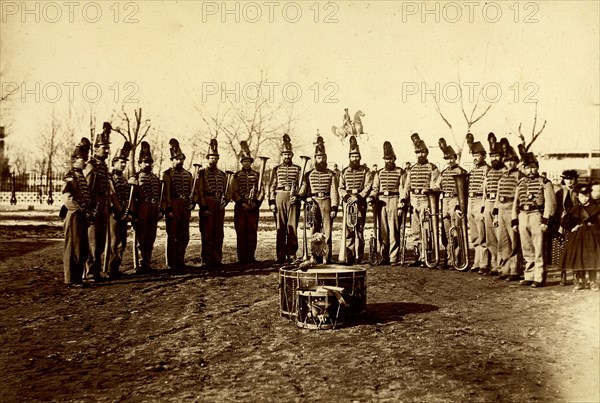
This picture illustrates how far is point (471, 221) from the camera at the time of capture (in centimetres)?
1194

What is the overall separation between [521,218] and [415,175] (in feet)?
8.41

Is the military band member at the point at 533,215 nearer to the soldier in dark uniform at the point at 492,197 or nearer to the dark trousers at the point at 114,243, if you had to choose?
the soldier in dark uniform at the point at 492,197

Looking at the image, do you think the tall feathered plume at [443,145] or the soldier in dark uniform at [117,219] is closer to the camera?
the soldier in dark uniform at [117,219]

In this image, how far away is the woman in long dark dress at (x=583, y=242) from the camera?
9781 millimetres

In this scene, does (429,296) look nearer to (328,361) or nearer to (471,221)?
(471,221)

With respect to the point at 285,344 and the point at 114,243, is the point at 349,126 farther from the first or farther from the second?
the point at 285,344

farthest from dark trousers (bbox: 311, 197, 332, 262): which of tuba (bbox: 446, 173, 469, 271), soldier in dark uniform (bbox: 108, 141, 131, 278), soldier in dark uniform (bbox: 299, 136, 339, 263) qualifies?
soldier in dark uniform (bbox: 108, 141, 131, 278)

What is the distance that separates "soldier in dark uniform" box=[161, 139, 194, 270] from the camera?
12.5m

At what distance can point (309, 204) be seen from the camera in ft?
42.8

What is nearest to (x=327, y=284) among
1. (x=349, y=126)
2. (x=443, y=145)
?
(x=443, y=145)

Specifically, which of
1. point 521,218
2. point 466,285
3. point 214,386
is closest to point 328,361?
point 214,386

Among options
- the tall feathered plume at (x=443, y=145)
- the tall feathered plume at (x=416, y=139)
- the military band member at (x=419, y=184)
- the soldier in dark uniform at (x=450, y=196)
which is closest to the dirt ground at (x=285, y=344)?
the soldier in dark uniform at (x=450, y=196)

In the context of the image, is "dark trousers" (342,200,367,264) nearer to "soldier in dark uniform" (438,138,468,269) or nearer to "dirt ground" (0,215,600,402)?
"soldier in dark uniform" (438,138,468,269)

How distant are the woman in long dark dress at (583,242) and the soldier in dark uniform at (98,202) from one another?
8105 mm
